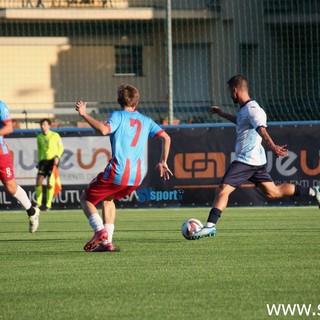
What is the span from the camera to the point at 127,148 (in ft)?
35.4

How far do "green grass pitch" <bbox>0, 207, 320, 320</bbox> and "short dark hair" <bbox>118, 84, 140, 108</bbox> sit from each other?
5.26ft

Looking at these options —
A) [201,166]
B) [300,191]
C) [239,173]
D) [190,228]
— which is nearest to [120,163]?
[190,228]

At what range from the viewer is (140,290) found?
24.3 ft

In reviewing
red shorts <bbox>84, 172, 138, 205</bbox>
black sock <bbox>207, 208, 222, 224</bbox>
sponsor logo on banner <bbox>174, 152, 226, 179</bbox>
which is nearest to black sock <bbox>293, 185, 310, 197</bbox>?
black sock <bbox>207, 208, 222, 224</bbox>

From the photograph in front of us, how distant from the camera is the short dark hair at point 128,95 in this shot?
10609 millimetres

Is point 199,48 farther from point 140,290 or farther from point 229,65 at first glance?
point 140,290

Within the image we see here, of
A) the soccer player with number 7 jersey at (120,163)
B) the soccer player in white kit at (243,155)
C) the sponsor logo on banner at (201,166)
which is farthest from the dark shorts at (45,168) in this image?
the soccer player with number 7 jersey at (120,163)

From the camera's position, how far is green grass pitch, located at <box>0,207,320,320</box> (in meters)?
6.59

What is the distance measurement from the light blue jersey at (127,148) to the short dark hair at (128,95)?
0.35 ft

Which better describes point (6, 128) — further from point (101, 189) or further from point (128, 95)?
point (128, 95)

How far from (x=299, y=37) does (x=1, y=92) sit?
35.0 feet

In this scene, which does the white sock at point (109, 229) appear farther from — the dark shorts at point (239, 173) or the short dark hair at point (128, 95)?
the dark shorts at point (239, 173)

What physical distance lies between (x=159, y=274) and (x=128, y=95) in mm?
2814

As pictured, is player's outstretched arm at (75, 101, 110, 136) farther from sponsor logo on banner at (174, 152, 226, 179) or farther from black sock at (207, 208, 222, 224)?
sponsor logo on banner at (174, 152, 226, 179)
